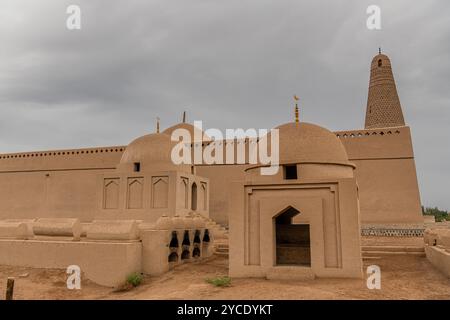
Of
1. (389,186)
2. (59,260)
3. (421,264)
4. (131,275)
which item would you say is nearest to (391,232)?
(389,186)

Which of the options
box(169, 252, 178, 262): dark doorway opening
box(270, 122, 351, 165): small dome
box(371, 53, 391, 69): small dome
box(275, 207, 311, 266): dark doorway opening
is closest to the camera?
box(270, 122, 351, 165): small dome

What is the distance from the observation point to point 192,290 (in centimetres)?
766

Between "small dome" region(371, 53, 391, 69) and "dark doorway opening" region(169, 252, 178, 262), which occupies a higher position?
"small dome" region(371, 53, 391, 69)

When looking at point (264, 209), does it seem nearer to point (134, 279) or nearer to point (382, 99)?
point (134, 279)

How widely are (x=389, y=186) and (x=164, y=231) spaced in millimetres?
12882

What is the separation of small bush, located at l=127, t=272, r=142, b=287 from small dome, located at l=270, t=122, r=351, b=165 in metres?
4.87

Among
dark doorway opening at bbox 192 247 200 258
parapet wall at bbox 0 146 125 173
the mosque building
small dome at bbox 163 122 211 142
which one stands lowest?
dark doorway opening at bbox 192 247 200 258

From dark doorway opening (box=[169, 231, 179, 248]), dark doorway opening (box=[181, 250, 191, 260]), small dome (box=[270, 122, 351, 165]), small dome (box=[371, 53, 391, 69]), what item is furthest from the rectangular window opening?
small dome (box=[371, 53, 391, 69])

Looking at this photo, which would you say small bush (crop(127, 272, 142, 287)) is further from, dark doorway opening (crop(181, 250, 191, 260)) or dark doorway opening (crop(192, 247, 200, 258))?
dark doorway opening (crop(192, 247, 200, 258))

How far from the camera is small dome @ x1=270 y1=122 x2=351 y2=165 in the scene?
984 centimetres

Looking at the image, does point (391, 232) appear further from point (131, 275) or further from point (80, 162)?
point (80, 162)

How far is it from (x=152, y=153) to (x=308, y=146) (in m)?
8.44

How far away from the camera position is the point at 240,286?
8.15 m
